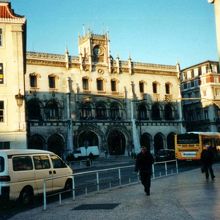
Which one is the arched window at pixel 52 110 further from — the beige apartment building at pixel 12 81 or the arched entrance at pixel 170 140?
the beige apartment building at pixel 12 81

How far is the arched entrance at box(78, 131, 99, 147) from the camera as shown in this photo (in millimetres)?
53656

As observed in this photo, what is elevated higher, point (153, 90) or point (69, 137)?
point (153, 90)

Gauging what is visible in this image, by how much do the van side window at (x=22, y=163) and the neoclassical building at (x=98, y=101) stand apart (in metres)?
33.7

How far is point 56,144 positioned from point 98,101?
29.6 feet

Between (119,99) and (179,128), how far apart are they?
Result: 12163 mm

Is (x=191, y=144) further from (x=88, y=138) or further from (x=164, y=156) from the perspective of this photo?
(x=88, y=138)

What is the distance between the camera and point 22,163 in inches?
527

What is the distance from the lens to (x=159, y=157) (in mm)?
38281

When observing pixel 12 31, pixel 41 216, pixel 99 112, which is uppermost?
pixel 12 31

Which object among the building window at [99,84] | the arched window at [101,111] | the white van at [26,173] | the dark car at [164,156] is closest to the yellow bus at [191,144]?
the dark car at [164,156]

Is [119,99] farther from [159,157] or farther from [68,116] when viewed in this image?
[159,157]

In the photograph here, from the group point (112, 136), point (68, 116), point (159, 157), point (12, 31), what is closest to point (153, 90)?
point (112, 136)

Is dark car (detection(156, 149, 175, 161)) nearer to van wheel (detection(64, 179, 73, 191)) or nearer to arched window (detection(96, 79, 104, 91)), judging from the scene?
arched window (detection(96, 79, 104, 91))

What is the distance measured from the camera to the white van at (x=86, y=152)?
162 ft
